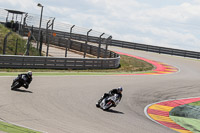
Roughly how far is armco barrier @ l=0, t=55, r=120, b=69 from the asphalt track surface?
3906mm

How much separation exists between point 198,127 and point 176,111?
3.15m

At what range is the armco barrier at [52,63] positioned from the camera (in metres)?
22.2

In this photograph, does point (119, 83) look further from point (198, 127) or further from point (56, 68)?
point (198, 127)

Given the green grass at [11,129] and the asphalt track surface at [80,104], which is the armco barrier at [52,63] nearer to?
the asphalt track surface at [80,104]

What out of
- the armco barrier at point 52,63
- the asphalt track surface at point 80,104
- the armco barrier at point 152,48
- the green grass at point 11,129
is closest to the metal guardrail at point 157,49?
the armco barrier at point 152,48

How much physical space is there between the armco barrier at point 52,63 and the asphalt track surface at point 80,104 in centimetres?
391

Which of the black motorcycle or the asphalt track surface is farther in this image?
the black motorcycle

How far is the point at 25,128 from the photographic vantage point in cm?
855

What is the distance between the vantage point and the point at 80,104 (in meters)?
13.3

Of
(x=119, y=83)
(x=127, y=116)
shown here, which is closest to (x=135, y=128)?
(x=127, y=116)

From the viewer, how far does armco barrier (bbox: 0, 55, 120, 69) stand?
22.2 meters

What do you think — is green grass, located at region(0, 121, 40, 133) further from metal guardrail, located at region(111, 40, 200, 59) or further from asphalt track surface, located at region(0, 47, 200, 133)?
metal guardrail, located at region(111, 40, 200, 59)

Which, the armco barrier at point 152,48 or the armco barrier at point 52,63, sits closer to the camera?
the armco barrier at point 52,63

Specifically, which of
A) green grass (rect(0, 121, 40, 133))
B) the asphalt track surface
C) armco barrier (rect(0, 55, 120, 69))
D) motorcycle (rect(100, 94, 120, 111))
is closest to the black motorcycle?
motorcycle (rect(100, 94, 120, 111))
